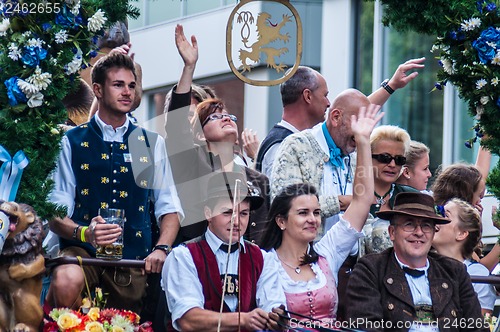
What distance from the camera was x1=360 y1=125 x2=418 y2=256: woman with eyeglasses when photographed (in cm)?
1071

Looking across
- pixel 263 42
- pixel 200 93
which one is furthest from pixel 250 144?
pixel 263 42

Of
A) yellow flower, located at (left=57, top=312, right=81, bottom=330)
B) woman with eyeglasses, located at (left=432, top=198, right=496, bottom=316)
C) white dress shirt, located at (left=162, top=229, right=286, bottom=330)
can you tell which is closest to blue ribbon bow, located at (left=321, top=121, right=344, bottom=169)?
woman with eyeglasses, located at (left=432, top=198, right=496, bottom=316)

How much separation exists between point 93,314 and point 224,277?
3.00 feet

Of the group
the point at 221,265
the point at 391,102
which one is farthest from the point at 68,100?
the point at 391,102

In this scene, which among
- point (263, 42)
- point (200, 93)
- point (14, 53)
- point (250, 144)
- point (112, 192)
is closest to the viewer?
point (14, 53)

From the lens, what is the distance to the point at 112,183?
33.6ft

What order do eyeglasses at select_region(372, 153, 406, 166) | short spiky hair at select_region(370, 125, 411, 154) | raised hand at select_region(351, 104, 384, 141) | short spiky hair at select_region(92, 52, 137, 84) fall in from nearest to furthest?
raised hand at select_region(351, 104, 384, 141) < short spiky hair at select_region(92, 52, 137, 84) < eyeglasses at select_region(372, 153, 406, 166) < short spiky hair at select_region(370, 125, 411, 154)

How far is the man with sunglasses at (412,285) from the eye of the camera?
9555mm

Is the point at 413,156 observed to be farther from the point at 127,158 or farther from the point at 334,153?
the point at 127,158

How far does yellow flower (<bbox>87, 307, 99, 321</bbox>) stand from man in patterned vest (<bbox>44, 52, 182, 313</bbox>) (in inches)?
8.0

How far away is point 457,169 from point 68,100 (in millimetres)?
3308

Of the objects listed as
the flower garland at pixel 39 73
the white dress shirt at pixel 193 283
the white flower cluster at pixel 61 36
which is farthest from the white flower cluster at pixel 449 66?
the white flower cluster at pixel 61 36

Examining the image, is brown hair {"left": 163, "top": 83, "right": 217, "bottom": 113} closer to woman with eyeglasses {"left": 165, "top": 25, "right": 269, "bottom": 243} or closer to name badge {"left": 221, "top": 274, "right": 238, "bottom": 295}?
woman with eyeglasses {"left": 165, "top": 25, "right": 269, "bottom": 243}

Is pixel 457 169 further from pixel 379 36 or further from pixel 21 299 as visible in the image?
pixel 379 36
